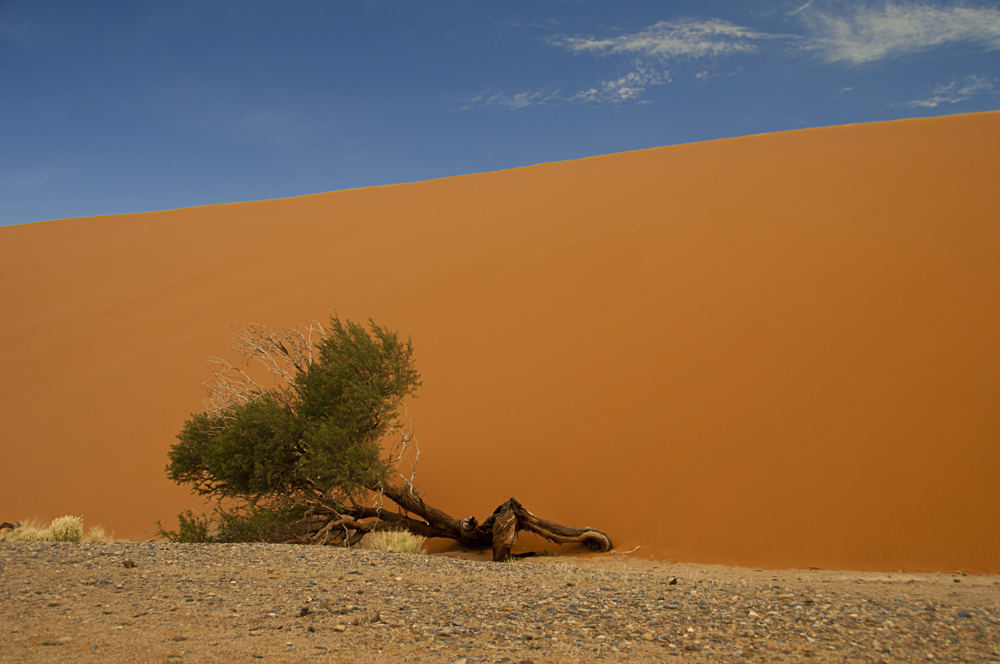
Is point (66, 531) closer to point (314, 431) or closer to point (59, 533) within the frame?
point (59, 533)

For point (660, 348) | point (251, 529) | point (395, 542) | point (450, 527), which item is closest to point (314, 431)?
point (251, 529)

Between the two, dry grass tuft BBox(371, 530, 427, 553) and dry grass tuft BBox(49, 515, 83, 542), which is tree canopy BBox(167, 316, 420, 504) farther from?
dry grass tuft BBox(49, 515, 83, 542)

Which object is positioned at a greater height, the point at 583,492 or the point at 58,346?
the point at 58,346

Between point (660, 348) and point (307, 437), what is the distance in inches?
257

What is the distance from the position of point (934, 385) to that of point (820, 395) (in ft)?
4.86

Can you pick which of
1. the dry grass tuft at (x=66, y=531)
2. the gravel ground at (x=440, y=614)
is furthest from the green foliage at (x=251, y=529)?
the gravel ground at (x=440, y=614)

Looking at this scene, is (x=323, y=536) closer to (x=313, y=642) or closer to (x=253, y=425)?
(x=253, y=425)

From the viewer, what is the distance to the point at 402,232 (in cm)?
2303

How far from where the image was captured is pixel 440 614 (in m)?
4.29

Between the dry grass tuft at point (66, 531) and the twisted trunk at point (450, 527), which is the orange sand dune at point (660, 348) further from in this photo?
the dry grass tuft at point (66, 531)

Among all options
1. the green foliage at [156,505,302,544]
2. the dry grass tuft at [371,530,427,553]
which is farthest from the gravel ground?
the green foliage at [156,505,302,544]

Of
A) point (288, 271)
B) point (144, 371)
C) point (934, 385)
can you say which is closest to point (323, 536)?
point (934, 385)

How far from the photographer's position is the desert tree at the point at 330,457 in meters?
8.52

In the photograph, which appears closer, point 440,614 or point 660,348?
point 440,614
